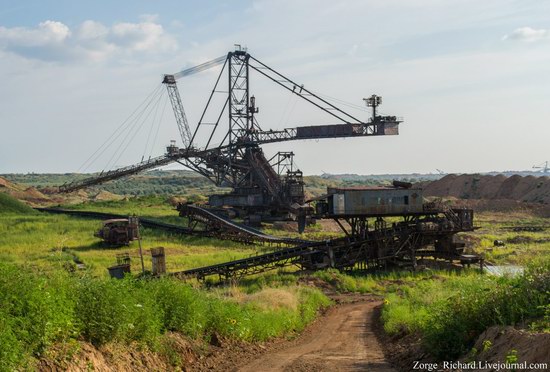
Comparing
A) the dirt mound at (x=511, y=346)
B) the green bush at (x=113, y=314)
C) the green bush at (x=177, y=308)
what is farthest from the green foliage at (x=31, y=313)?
the dirt mound at (x=511, y=346)

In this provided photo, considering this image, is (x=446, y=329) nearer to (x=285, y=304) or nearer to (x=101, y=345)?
(x=101, y=345)

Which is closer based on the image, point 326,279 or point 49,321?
point 49,321

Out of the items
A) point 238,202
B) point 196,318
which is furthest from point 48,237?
point 196,318

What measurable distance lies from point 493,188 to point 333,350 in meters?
109

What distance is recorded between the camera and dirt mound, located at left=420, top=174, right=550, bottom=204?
4166 inches

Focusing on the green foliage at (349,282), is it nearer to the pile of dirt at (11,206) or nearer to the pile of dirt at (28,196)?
the pile of dirt at (11,206)

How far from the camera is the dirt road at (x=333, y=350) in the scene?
46.6 ft

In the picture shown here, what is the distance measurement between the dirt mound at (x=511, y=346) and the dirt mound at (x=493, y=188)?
9325 cm

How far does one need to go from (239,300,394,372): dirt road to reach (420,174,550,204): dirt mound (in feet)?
273

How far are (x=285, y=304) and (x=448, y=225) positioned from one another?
19.3 metres

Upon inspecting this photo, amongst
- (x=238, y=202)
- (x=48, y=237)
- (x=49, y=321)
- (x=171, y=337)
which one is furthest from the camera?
(x=238, y=202)

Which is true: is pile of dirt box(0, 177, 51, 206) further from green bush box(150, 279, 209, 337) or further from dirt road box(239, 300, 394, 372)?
green bush box(150, 279, 209, 337)

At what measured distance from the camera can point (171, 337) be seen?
46.7ft

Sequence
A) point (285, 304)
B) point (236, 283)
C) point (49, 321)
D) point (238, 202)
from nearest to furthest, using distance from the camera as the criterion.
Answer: point (49, 321), point (285, 304), point (236, 283), point (238, 202)
